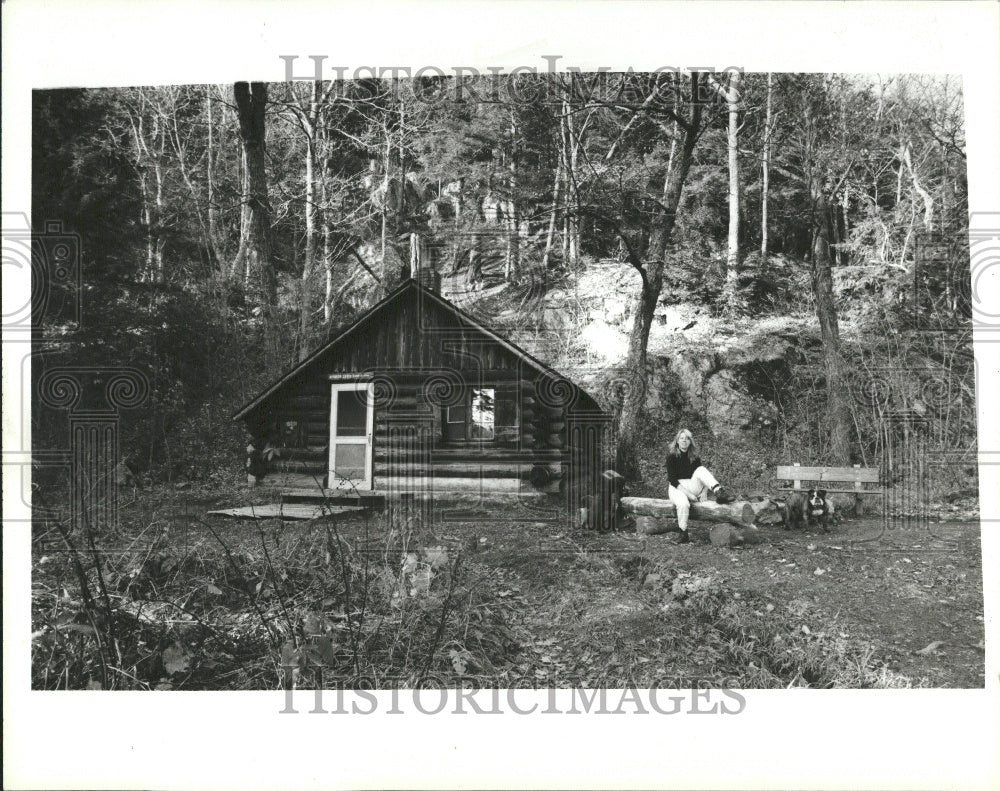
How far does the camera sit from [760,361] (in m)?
4.97

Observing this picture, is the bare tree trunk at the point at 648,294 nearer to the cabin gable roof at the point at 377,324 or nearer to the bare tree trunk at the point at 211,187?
the cabin gable roof at the point at 377,324

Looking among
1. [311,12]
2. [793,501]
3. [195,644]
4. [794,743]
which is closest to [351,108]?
[311,12]

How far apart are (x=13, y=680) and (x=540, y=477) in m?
4.29

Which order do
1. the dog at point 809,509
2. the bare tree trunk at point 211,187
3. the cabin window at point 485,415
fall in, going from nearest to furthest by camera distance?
the dog at point 809,509 → the cabin window at point 485,415 → the bare tree trunk at point 211,187

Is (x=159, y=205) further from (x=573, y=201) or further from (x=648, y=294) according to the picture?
(x=648, y=294)

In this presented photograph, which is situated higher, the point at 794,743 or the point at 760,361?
the point at 760,361

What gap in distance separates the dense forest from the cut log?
258 mm

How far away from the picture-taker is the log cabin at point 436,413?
16.2ft

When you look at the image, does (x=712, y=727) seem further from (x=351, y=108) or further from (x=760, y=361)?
(x=351, y=108)

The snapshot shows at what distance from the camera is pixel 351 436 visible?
16.5ft

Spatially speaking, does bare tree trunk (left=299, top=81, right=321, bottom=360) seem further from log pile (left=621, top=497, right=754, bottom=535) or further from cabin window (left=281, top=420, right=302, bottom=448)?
log pile (left=621, top=497, right=754, bottom=535)

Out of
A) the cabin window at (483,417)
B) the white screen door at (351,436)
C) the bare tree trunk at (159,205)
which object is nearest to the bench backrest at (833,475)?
the cabin window at (483,417)

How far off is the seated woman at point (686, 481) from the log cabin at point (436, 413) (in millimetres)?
530

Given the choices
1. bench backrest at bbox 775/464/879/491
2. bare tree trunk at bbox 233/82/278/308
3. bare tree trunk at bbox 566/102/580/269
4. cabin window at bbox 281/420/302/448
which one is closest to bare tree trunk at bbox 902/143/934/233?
bench backrest at bbox 775/464/879/491
